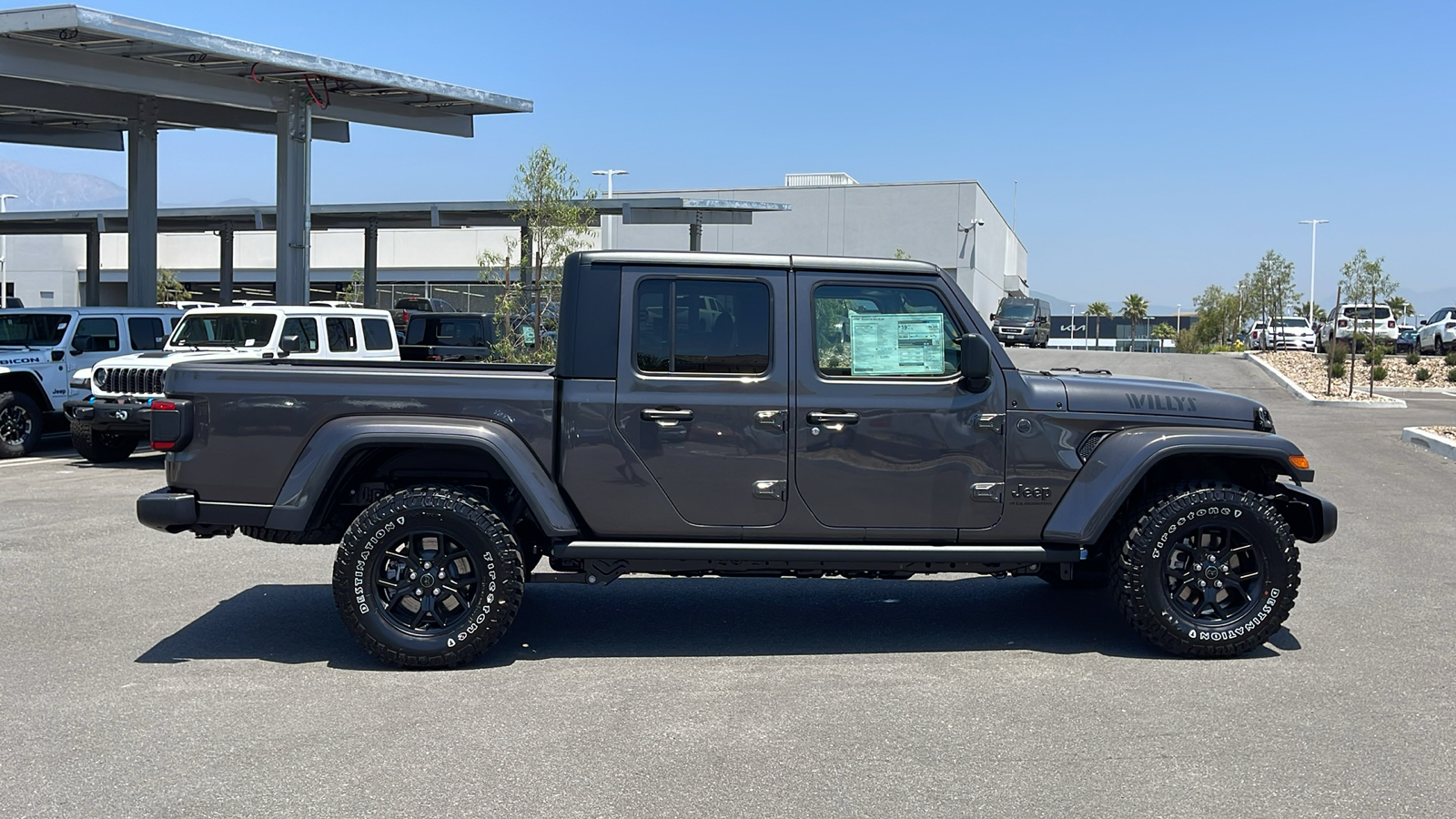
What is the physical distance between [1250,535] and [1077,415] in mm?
1079

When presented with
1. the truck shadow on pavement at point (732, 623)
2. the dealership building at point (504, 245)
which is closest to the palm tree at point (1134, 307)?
the dealership building at point (504, 245)

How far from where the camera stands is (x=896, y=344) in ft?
20.9

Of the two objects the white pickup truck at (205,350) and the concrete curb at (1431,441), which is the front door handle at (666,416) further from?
the concrete curb at (1431,441)

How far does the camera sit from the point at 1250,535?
6.32 meters

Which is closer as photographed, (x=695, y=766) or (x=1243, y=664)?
(x=695, y=766)

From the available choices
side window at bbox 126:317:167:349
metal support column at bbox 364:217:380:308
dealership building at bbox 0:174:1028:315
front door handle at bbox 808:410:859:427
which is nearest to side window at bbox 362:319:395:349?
side window at bbox 126:317:167:349

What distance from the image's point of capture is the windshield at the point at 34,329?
51.5 feet

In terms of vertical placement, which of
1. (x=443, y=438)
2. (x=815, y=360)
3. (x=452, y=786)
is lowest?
(x=452, y=786)

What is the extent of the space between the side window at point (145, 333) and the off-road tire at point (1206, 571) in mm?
14035

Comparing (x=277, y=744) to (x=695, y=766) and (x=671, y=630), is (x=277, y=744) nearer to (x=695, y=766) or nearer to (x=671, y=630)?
(x=695, y=766)

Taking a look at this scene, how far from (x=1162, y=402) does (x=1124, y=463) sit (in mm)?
459

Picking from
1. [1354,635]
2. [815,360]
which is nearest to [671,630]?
[815,360]

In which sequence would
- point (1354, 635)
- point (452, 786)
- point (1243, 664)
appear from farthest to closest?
point (1354, 635) < point (1243, 664) < point (452, 786)

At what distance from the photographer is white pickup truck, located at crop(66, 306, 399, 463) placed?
13.7m
